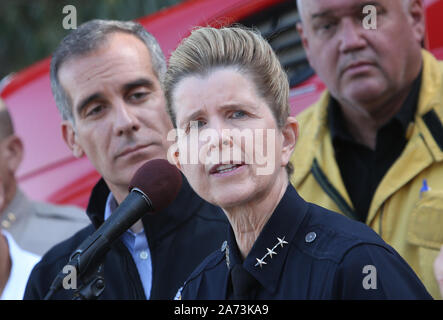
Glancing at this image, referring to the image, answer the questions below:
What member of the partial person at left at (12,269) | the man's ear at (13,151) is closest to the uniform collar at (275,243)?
the partial person at left at (12,269)

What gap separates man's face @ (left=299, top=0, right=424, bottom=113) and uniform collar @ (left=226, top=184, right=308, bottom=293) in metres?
1.03

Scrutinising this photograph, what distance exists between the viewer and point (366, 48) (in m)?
2.64

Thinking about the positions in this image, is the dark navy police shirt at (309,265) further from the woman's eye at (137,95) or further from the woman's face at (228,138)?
the woman's eye at (137,95)

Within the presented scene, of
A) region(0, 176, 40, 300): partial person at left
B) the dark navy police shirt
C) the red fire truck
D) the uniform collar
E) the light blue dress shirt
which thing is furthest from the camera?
the red fire truck

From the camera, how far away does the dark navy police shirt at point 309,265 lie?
1536 mm

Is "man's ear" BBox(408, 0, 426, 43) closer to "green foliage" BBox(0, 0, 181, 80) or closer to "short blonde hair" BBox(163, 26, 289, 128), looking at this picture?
"short blonde hair" BBox(163, 26, 289, 128)

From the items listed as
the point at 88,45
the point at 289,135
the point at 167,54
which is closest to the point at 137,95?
the point at 88,45

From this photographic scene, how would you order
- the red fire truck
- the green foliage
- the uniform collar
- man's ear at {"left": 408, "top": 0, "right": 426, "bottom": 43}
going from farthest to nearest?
the green foliage, the red fire truck, man's ear at {"left": 408, "top": 0, "right": 426, "bottom": 43}, the uniform collar

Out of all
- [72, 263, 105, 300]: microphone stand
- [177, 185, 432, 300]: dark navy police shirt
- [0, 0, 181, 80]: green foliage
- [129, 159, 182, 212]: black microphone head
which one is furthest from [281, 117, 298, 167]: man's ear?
[0, 0, 181, 80]: green foliage

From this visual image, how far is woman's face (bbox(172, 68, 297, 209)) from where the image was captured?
1705 mm

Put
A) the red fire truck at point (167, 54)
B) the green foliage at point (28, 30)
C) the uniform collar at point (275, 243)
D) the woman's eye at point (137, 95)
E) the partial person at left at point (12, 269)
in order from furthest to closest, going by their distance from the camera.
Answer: the green foliage at point (28, 30), the red fire truck at point (167, 54), the partial person at left at point (12, 269), the woman's eye at point (137, 95), the uniform collar at point (275, 243)

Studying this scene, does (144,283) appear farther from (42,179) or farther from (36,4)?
(36,4)

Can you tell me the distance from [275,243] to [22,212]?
2.36 metres
